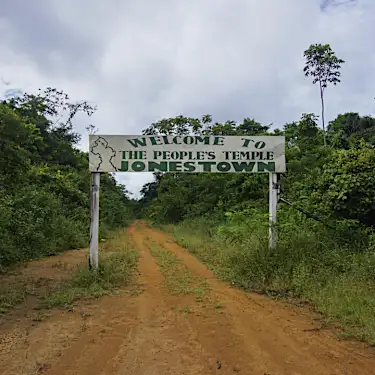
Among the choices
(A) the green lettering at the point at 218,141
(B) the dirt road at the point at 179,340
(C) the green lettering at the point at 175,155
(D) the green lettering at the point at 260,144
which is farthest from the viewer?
(D) the green lettering at the point at 260,144

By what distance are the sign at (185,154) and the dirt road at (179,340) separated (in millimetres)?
2759

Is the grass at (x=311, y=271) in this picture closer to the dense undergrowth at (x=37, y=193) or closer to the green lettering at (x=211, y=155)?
the green lettering at (x=211, y=155)

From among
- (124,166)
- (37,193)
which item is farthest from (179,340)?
(37,193)

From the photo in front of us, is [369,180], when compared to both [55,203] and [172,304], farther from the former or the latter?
[55,203]

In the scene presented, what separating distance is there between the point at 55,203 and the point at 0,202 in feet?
15.3

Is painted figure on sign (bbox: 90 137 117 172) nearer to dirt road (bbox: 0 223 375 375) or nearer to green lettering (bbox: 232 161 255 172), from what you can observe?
green lettering (bbox: 232 161 255 172)

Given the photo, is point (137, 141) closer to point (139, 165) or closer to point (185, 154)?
point (139, 165)

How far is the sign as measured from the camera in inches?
307

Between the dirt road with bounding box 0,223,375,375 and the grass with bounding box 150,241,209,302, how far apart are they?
0.43 ft

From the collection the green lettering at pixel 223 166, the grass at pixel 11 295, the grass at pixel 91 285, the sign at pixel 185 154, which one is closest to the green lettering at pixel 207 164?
the sign at pixel 185 154

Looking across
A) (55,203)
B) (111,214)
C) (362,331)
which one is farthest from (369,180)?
(111,214)

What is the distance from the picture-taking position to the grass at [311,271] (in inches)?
195

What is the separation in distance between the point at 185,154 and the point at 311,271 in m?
3.44

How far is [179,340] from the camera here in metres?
4.21
